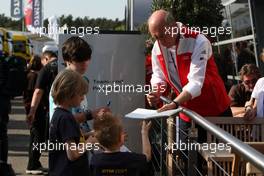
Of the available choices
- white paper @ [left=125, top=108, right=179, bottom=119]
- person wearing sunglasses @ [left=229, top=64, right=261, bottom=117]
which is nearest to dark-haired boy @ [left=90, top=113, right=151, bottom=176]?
white paper @ [left=125, top=108, right=179, bottom=119]

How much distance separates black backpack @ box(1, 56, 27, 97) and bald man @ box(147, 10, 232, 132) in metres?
2.84

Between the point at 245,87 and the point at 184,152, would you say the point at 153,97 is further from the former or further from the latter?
the point at 245,87

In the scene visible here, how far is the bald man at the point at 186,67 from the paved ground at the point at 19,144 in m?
3.75

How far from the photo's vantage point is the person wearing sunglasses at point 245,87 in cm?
682

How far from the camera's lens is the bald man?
4.34 m

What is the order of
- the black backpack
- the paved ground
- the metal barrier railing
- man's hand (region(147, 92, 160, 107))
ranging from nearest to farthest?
the metal barrier railing, man's hand (region(147, 92, 160, 107)), the black backpack, the paved ground

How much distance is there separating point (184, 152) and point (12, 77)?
137 inches

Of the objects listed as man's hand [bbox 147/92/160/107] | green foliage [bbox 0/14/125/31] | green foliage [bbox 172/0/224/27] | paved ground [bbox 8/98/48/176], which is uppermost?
green foliage [bbox 0/14/125/31]

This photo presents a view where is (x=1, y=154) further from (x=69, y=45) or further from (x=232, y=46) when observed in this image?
(x=232, y=46)

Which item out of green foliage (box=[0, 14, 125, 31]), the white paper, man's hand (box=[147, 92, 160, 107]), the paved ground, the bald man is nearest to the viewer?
the white paper

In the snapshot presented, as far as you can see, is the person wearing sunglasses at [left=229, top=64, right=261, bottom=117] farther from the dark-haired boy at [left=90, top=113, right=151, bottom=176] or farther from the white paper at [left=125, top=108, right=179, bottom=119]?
the dark-haired boy at [left=90, top=113, right=151, bottom=176]

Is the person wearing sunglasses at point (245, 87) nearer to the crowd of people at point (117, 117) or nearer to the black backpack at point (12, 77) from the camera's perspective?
the crowd of people at point (117, 117)

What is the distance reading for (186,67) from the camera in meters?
4.60

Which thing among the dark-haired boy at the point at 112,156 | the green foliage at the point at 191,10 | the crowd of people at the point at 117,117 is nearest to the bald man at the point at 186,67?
the crowd of people at the point at 117,117
